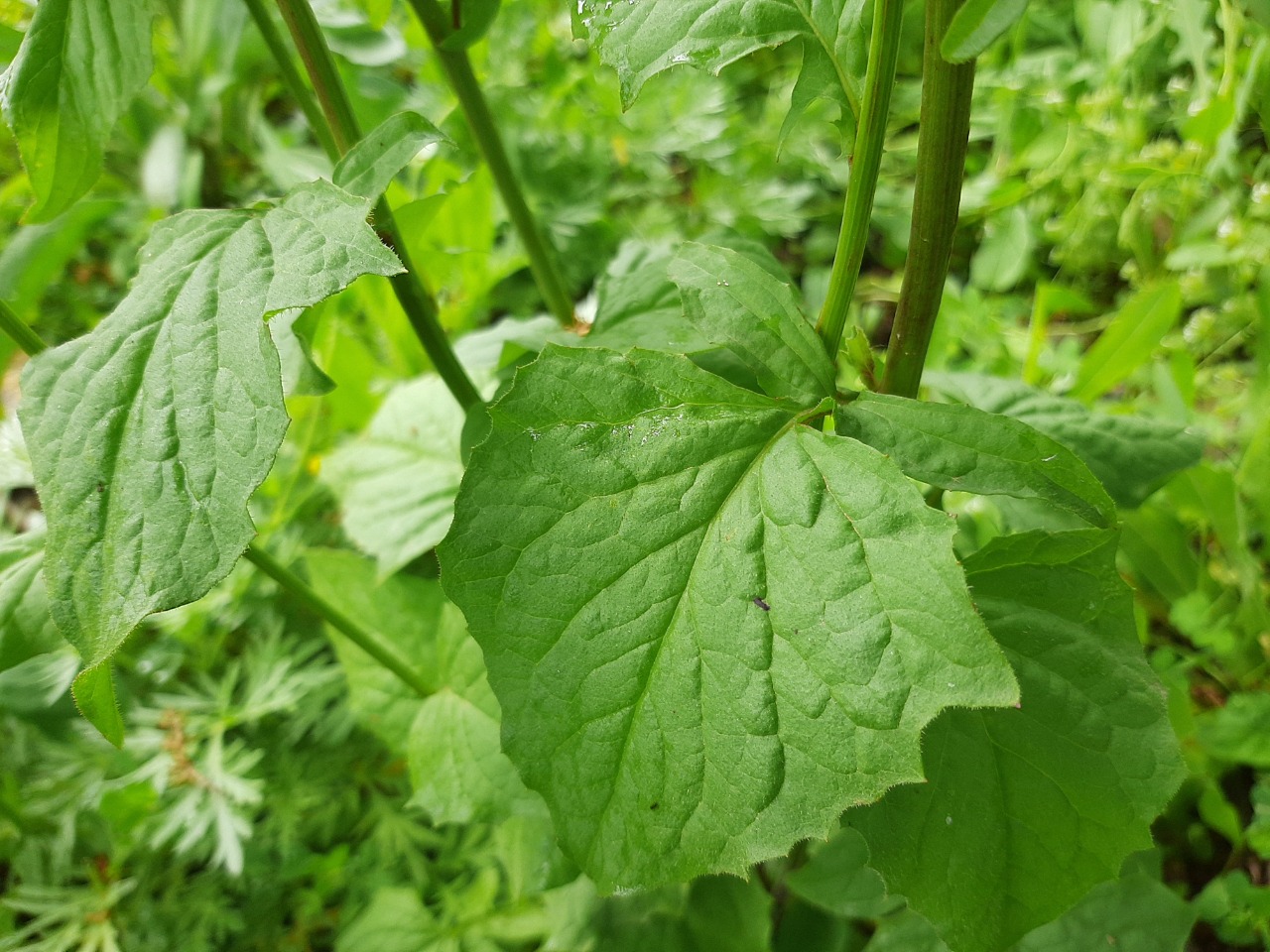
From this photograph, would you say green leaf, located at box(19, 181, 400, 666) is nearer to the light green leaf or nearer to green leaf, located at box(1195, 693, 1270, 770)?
the light green leaf

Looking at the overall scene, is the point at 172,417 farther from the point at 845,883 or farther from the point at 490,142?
the point at 845,883

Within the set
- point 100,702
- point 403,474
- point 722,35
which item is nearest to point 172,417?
point 100,702

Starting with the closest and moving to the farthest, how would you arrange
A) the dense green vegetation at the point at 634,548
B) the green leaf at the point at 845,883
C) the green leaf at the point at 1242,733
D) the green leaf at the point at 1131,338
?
the dense green vegetation at the point at 634,548
the green leaf at the point at 845,883
the green leaf at the point at 1242,733
the green leaf at the point at 1131,338

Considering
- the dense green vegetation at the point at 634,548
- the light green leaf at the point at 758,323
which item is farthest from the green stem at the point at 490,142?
the light green leaf at the point at 758,323

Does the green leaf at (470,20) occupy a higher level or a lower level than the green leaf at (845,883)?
higher

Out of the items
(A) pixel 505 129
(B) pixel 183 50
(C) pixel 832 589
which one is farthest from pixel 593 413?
(B) pixel 183 50

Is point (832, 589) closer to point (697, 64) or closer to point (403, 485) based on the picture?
point (697, 64)

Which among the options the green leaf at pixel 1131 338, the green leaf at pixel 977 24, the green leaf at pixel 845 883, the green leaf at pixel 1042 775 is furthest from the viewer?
the green leaf at pixel 1131 338

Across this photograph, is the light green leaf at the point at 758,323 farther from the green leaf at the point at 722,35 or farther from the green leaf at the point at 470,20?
the green leaf at the point at 470,20
